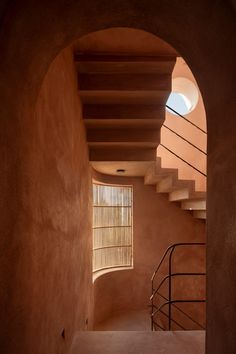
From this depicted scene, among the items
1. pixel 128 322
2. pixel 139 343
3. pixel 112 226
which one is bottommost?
pixel 128 322

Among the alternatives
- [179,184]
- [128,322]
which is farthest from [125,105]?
[128,322]

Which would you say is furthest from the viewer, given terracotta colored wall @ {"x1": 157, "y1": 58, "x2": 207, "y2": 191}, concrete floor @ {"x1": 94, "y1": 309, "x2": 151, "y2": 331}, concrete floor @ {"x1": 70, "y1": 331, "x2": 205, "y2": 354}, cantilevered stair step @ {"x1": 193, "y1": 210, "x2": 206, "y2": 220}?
terracotta colored wall @ {"x1": 157, "y1": 58, "x2": 207, "y2": 191}

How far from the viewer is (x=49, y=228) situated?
1.65m

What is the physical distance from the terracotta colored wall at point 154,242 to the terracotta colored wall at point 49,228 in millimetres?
2674

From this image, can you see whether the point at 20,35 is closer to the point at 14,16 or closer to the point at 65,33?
the point at 14,16

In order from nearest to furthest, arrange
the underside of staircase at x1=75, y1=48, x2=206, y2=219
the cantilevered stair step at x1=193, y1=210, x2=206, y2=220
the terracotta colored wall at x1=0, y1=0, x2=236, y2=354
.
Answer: the terracotta colored wall at x1=0, y1=0, x2=236, y2=354, the underside of staircase at x1=75, y1=48, x2=206, y2=219, the cantilevered stair step at x1=193, y1=210, x2=206, y2=220

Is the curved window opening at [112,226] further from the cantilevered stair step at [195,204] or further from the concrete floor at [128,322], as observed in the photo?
the cantilevered stair step at [195,204]

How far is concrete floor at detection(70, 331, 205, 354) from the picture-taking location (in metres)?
2.17

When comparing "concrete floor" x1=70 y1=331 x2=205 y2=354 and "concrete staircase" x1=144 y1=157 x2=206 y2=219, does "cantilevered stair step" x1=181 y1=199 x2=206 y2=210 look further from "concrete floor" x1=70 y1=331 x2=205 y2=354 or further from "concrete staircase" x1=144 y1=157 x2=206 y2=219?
"concrete floor" x1=70 y1=331 x2=205 y2=354

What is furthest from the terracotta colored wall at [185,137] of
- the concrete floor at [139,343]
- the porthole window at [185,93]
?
the concrete floor at [139,343]

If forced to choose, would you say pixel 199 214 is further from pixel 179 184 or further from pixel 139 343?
pixel 139 343

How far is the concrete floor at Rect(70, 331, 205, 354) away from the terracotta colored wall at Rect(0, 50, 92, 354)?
0.55 ft

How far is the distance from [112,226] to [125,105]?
2898 millimetres

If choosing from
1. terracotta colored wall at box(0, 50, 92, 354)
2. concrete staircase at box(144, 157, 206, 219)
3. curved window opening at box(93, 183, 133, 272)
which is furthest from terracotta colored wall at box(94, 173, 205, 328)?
terracotta colored wall at box(0, 50, 92, 354)
